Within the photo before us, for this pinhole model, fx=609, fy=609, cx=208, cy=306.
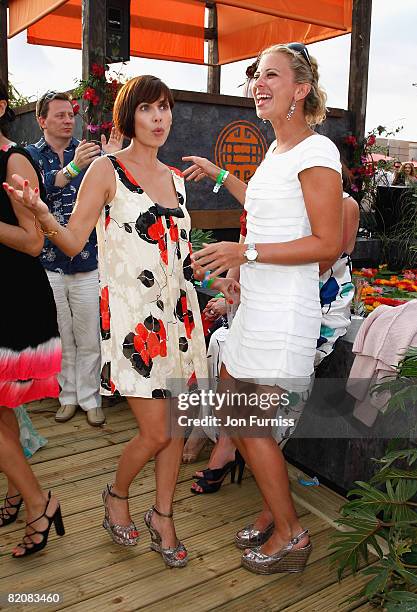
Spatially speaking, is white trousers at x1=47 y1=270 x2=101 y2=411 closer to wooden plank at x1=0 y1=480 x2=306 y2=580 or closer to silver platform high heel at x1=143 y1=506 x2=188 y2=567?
wooden plank at x1=0 y1=480 x2=306 y2=580

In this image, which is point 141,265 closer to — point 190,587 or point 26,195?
point 26,195

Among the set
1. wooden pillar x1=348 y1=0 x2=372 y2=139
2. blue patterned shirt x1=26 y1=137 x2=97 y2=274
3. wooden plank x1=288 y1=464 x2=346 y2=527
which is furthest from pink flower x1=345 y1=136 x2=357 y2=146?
wooden plank x1=288 y1=464 x2=346 y2=527

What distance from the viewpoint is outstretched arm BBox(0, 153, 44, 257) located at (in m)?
2.35

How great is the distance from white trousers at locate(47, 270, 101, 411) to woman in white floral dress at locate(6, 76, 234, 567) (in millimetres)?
1869

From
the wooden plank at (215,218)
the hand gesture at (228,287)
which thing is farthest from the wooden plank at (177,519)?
the wooden plank at (215,218)

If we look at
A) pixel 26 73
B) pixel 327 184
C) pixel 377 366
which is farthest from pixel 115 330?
pixel 26 73

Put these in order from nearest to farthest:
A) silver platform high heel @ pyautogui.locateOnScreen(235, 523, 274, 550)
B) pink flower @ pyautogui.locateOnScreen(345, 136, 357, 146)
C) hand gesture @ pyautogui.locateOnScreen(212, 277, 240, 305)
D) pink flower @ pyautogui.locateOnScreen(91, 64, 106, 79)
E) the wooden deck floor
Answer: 1. the wooden deck floor
2. hand gesture @ pyautogui.locateOnScreen(212, 277, 240, 305)
3. silver platform high heel @ pyautogui.locateOnScreen(235, 523, 274, 550)
4. pink flower @ pyautogui.locateOnScreen(91, 64, 106, 79)
5. pink flower @ pyautogui.locateOnScreen(345, 136, 357, 146)

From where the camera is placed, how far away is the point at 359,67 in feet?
27.1

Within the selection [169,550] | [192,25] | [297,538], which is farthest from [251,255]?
[192,25]

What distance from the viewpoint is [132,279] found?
2385 mm

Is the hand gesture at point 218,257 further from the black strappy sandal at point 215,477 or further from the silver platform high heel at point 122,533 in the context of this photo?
the black strappy sandal at point 215,477

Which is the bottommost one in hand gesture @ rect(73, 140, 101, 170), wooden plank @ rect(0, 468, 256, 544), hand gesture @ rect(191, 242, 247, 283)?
wooden plank @ rect(0, 468, 256, 544)

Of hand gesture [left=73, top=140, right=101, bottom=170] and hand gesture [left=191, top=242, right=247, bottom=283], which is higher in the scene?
hand gesture [left=73, top=140, right=101, bottom=170]

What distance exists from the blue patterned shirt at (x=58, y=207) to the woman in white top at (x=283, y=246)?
2.02 m
